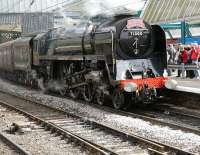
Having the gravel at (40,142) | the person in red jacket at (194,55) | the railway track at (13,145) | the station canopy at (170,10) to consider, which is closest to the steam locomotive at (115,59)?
the gravel at (40,142)

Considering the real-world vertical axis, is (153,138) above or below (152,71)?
below

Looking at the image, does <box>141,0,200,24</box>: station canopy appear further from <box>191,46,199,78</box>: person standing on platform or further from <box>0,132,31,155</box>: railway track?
<box>0,132,31,155</box>: railway track

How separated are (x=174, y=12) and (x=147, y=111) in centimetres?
2567

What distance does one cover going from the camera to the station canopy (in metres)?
35.3

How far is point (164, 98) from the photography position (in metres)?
15.0

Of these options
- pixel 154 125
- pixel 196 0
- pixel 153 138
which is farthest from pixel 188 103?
pixel 196 0

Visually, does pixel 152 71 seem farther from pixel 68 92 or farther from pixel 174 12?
pixel 174 12

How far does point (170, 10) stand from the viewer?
39.7 metres

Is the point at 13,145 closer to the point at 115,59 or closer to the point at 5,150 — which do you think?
the point at 5,150

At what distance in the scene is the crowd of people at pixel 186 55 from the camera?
18578mm

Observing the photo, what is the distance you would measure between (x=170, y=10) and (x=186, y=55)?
2128 cm

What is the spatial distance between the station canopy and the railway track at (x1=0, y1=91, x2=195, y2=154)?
889 inches

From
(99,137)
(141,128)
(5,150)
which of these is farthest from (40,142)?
(141,128)

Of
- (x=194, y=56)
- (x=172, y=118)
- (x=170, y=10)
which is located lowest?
(x=172, y=118)
